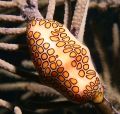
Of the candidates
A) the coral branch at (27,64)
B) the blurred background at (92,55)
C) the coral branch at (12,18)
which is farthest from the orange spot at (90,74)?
the coral branch at (27,64)

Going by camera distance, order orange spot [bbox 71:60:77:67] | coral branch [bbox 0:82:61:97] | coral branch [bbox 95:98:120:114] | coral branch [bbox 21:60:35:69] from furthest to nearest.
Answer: coral branch [bbox 21:60:35:69] → coral branch [bbox 0:82:61:97] → coral branch [bbox 95:98:120:114] → orange spot [bbox 71:60:77:67]

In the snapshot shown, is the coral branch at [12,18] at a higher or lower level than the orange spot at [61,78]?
higher

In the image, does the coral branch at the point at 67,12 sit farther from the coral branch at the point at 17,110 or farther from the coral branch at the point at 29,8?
the coral branch at the point at 17,110

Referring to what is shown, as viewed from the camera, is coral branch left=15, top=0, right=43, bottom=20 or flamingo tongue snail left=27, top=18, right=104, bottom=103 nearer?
flamingo tongue snail left=27, top=18, right=104, bottom=103

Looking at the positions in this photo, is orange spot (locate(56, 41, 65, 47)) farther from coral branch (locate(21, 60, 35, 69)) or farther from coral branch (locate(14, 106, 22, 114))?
coral branch (locate(21, 60, 35, 69))

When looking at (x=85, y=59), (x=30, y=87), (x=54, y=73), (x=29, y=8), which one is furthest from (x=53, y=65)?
(x=30, y=87)

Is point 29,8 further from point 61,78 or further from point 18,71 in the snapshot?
point 61,78

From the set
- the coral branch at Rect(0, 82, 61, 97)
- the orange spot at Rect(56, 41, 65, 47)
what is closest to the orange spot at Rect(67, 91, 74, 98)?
the orange spot at Rect(56, 41, 65, 47)

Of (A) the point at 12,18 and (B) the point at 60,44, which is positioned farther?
(A) the point at 12,18

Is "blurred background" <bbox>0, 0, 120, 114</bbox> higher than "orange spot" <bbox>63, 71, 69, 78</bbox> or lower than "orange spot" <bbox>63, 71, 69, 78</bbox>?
lower

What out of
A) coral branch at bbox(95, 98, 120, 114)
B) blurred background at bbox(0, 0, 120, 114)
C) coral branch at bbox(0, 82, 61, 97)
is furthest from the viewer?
coral branch at bbox(0, 82, 61, 97)
